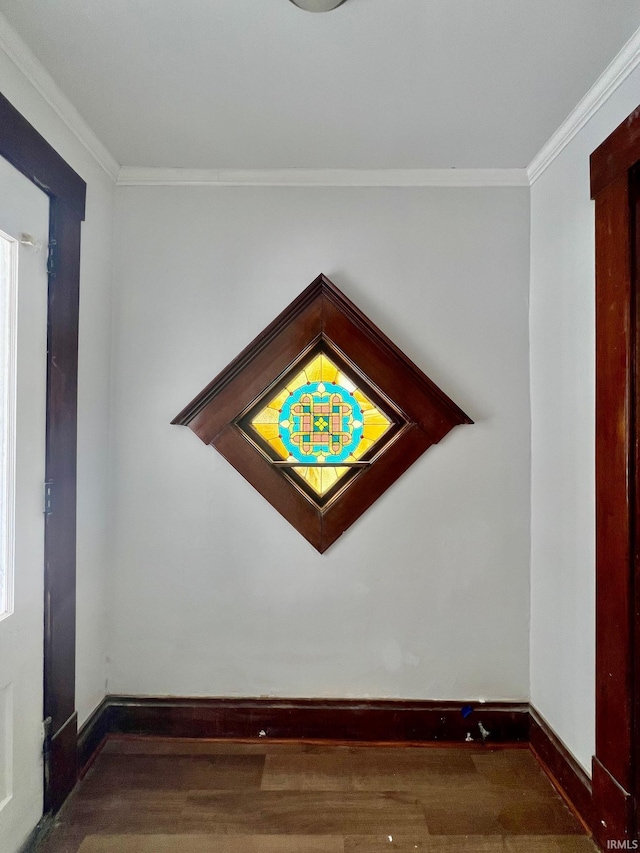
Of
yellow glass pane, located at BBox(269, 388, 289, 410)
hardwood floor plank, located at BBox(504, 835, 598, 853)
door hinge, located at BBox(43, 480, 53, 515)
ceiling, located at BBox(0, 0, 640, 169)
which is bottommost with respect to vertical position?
hardwood floor plank, located at BBox(504, 835, 598, 853)

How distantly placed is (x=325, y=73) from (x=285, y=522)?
1659 mm

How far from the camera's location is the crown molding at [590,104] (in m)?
1.45

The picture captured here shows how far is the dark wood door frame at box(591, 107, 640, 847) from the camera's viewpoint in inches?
58.2

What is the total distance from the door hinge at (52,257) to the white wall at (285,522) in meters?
0.46

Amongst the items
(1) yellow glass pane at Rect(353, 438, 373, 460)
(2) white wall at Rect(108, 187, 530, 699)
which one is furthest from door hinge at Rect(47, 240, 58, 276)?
(1) yellow glass pane at Rect(353, 438, 373, 460)

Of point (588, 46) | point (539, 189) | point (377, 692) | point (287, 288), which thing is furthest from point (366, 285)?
point (377, 692)

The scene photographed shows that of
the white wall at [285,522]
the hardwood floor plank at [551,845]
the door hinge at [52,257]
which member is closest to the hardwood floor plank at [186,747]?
the white wall at [285,522]

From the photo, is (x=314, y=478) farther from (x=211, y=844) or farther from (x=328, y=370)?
(x=211, y=844)

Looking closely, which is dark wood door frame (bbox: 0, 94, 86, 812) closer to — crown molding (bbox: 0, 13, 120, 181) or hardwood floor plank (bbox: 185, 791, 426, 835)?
crown molding (bbox: 0, 13, 120, 181)

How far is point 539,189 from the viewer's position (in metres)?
2.06

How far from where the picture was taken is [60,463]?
5.74 ft

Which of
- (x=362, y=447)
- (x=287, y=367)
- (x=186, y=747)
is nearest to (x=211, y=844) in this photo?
(x=186, y=747)

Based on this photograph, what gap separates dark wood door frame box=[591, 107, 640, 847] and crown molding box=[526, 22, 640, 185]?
0.52 feet

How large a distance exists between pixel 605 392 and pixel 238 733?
6.53 ft
